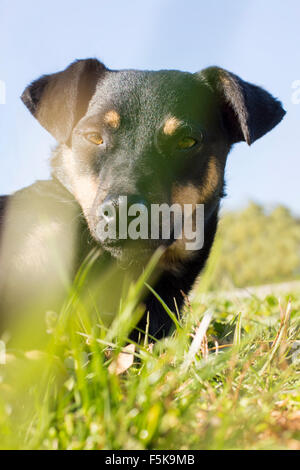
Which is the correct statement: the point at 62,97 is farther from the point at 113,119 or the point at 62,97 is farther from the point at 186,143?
the point at 186,143

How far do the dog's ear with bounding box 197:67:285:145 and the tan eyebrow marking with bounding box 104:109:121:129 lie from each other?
1108mm

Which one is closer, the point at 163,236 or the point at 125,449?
the point at 125,449

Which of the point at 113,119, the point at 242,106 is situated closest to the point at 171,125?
the point at 113,119

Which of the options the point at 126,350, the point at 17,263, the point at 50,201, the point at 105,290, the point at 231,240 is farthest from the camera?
the point at 231,240

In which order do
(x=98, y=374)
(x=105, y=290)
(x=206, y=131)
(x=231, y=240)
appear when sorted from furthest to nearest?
(x=231, y=240), (x=206, y=131), (x=105, y=290), (x=98, y=374)

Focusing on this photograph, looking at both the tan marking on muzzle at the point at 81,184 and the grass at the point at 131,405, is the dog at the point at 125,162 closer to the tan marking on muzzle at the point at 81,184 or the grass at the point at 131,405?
the tan marking on muzzle at the point at 81,184

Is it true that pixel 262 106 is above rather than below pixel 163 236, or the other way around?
above

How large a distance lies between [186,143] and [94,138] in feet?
2.50

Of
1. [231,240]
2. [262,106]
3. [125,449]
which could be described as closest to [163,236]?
[262,106]

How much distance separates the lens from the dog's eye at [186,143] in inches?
138

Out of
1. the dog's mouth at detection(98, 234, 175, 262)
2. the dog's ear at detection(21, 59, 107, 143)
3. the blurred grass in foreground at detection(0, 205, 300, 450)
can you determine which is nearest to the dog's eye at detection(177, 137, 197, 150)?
the dog's mouth at detection(98, 234, 175, 262)

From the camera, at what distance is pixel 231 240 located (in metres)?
39.9
